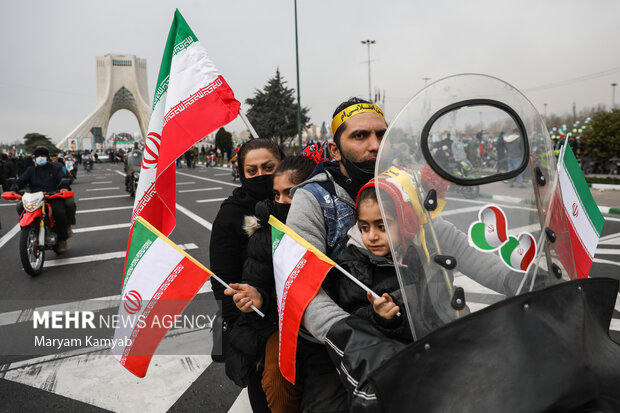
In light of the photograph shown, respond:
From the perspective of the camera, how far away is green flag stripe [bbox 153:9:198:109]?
2.61 meters

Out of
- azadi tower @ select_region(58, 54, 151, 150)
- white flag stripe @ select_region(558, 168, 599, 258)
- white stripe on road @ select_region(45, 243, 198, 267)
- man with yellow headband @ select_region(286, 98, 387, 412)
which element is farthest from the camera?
azadi tower @ select_region(58, 54, 151, 150)

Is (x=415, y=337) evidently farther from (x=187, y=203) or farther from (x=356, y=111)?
(x=187, y=203)

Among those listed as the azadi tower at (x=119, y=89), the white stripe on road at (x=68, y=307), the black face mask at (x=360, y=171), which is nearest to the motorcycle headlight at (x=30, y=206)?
the white stripe on road at (x=68, y=307)

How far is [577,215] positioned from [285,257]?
0.91 m

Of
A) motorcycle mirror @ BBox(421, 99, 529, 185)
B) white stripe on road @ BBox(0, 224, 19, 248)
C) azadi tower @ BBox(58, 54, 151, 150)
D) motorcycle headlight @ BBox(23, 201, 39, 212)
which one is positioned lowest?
white stripe on road @ BBox(0, 224, 19, 248)

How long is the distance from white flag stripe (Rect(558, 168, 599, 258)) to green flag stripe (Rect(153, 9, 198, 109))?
2030 millimetres

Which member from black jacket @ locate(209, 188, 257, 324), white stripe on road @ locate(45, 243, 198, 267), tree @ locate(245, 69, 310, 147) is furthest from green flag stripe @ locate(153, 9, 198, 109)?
tree @ locate(245, 69, 310, 147)

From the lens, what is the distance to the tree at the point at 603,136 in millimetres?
15195

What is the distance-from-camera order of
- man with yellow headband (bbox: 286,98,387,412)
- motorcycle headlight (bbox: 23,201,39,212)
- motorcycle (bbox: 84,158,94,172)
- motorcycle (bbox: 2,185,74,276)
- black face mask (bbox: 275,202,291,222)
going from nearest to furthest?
man with yellow headband (bbox: 286,98,387,412) < black face mask (bbox: 275,202,291,222) < motorcycle (bbox: 2,185,74,276) < motorcycle headlight (bbox: 23,201,39,212) < motorcycle (bbox: 84,158,94,172)

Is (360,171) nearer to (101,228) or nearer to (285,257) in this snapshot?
(285,257)

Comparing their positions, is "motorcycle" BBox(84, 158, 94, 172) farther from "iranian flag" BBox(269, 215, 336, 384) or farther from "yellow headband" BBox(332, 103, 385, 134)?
"iranian flag" BBox(269, 215, 336, 384)

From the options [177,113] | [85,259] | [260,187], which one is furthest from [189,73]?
[85,259]

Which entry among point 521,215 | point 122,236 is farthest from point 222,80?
point 122,236

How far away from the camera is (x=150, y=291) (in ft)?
5.65
